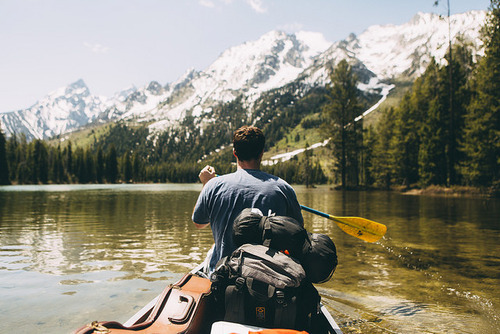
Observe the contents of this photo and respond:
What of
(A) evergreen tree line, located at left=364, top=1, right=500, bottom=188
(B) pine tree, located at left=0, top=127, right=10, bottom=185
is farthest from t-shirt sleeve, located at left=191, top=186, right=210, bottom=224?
(B) pine tree, located at left=0, top=127, right=10, bottom=185

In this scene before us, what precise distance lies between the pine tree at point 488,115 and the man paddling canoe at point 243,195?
40.1 meters

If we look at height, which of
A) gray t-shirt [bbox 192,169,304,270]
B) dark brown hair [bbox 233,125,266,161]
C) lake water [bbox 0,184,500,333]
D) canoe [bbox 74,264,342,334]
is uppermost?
dark brown hair [bbox 233,125,266,161]

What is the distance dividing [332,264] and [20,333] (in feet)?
15.5

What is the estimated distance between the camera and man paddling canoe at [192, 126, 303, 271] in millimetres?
3656

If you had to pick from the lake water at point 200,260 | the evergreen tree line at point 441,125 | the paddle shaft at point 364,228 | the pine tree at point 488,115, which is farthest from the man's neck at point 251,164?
the pine tree at point 488,115

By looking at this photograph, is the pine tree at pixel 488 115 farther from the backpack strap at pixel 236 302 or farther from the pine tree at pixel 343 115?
the backpack strap at pixel 236 302

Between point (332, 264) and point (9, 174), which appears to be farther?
point (9, 174)

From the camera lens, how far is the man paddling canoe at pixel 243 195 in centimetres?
366

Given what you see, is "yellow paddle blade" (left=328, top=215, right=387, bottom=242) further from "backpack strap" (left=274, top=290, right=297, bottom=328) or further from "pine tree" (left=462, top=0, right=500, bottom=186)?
"pine tree" (left=462, top=0, right=500, bottom=186)

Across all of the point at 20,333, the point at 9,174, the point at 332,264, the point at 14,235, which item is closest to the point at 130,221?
the point at 14,235

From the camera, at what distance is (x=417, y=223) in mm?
17734

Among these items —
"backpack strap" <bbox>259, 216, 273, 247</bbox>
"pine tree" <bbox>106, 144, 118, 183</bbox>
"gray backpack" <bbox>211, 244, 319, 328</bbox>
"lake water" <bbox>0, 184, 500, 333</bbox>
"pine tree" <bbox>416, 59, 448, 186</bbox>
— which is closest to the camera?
"gray backpack" <bbox>211, 244, 319, 328</bbox>

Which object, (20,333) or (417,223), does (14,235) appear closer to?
(20,333)

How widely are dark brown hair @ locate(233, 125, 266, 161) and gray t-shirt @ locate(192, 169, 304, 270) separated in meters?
0.20
